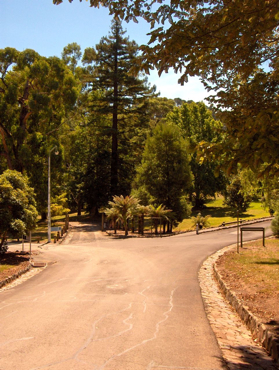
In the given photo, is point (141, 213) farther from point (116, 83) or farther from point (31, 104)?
point (116, 83)

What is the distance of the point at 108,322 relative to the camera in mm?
6961

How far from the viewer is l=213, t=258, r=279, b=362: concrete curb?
218 inches

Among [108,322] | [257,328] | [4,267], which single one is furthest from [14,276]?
[257,328]

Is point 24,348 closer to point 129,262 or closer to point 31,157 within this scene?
Answer: point 129,262

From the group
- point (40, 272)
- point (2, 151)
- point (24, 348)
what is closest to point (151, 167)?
point (2, 151)

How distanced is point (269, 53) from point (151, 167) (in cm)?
2611

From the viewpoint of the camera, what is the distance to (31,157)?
1368 inches

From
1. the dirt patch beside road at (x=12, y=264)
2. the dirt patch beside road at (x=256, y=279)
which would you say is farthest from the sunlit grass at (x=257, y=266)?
the dirt patch beside road at (x=12, y=264)

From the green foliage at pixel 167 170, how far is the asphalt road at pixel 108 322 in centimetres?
2043

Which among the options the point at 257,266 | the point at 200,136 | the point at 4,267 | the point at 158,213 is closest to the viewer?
the point at 257,266

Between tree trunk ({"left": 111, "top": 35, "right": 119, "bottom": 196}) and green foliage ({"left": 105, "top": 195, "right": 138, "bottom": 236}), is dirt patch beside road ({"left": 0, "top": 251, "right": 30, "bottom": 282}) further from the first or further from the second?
tree trunk ({"left": 111, "top": 35, "right": 119, "bottom": 196})

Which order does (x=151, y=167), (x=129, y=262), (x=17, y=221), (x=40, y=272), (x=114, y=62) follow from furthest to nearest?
(x=114, y=62)
(x=151, y=167)
(x=17, y=221)
(x=129, y=262)
(x=40, y=272)

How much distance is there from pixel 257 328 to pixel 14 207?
13745 millimetres

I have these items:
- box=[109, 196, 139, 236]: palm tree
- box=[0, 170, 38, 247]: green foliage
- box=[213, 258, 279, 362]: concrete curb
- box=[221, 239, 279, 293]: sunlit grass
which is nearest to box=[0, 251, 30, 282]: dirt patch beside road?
box=[0, 170, 38, 247]: green foliage
